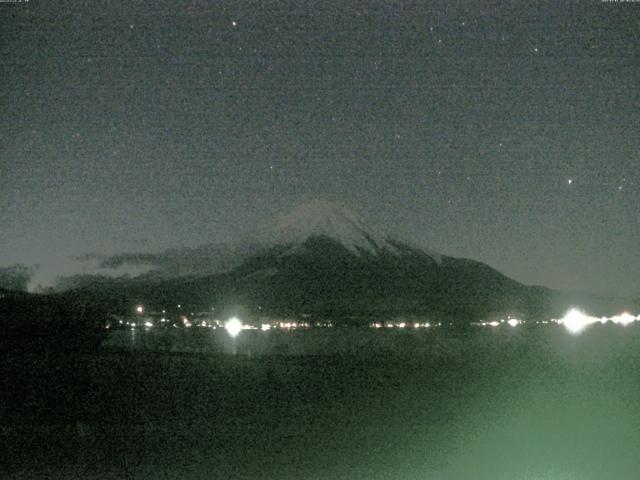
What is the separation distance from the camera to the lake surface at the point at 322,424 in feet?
33.7

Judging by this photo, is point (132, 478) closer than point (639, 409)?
Yes

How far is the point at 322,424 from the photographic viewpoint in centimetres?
1386

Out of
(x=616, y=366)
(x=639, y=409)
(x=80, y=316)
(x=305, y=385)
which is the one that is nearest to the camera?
(x=639, y=409)

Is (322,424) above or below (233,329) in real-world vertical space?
below

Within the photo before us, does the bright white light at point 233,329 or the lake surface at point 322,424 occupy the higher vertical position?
the bright white light at point 233,329

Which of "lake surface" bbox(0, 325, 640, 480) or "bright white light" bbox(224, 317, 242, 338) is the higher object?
"bright white light" bbox(224, 317, 242, 338)

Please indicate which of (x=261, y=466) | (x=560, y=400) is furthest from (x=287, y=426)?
(x=560, y=400)

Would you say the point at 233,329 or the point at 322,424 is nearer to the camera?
the point at 322,424

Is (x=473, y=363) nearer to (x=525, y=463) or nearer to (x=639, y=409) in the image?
(x=639, y=409)

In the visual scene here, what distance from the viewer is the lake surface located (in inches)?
405

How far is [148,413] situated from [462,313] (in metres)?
164

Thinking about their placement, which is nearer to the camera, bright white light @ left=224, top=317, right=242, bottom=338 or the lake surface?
the lake surface

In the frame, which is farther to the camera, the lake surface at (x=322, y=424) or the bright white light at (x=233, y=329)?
the bright white light at (x=233, y=329)

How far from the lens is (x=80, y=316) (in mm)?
77562
